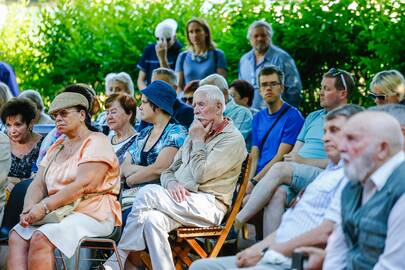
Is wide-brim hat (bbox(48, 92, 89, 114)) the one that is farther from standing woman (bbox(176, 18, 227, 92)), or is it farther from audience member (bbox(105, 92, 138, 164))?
standing woman (bbox(176, 18, 227, 92))

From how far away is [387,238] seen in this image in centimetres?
563

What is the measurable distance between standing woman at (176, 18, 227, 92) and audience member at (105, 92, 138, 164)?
7.20 ft

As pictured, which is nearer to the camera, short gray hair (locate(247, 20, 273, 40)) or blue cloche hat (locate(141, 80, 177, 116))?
blue cloche hat (locate(141, 80, 177, 116))

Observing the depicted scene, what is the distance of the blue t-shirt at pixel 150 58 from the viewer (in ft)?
43.5

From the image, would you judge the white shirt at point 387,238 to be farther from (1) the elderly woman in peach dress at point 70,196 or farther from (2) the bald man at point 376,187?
(1) the elderly woman in peach dress at point 70,196

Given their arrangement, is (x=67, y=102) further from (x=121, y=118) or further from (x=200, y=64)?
(x=200, y=64)

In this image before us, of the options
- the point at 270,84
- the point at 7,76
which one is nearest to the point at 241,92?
the point at 270,84

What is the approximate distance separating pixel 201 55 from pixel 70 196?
14.0 feet

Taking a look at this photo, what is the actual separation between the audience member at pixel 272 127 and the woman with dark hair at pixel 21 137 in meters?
1.94

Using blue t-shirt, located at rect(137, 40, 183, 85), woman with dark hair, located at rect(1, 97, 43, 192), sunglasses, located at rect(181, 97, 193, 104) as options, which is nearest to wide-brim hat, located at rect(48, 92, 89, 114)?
woman with dark hair, located at rect(1, 97, 43, 192)

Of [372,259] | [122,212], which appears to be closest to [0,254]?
[122,212]

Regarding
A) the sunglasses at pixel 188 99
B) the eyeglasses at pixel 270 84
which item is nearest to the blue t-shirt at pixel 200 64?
the sunglasses at pixel 188 99

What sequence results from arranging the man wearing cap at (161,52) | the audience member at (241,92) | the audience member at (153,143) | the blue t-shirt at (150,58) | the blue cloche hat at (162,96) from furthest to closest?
the blue t-shirt at (150,58) → the man wearing cap at (161,52) → the audience member at (241,92) → the blue cloche hat at (162,96) → the audience member at (153,143)

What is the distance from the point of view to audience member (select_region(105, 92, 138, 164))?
9.96 metres
